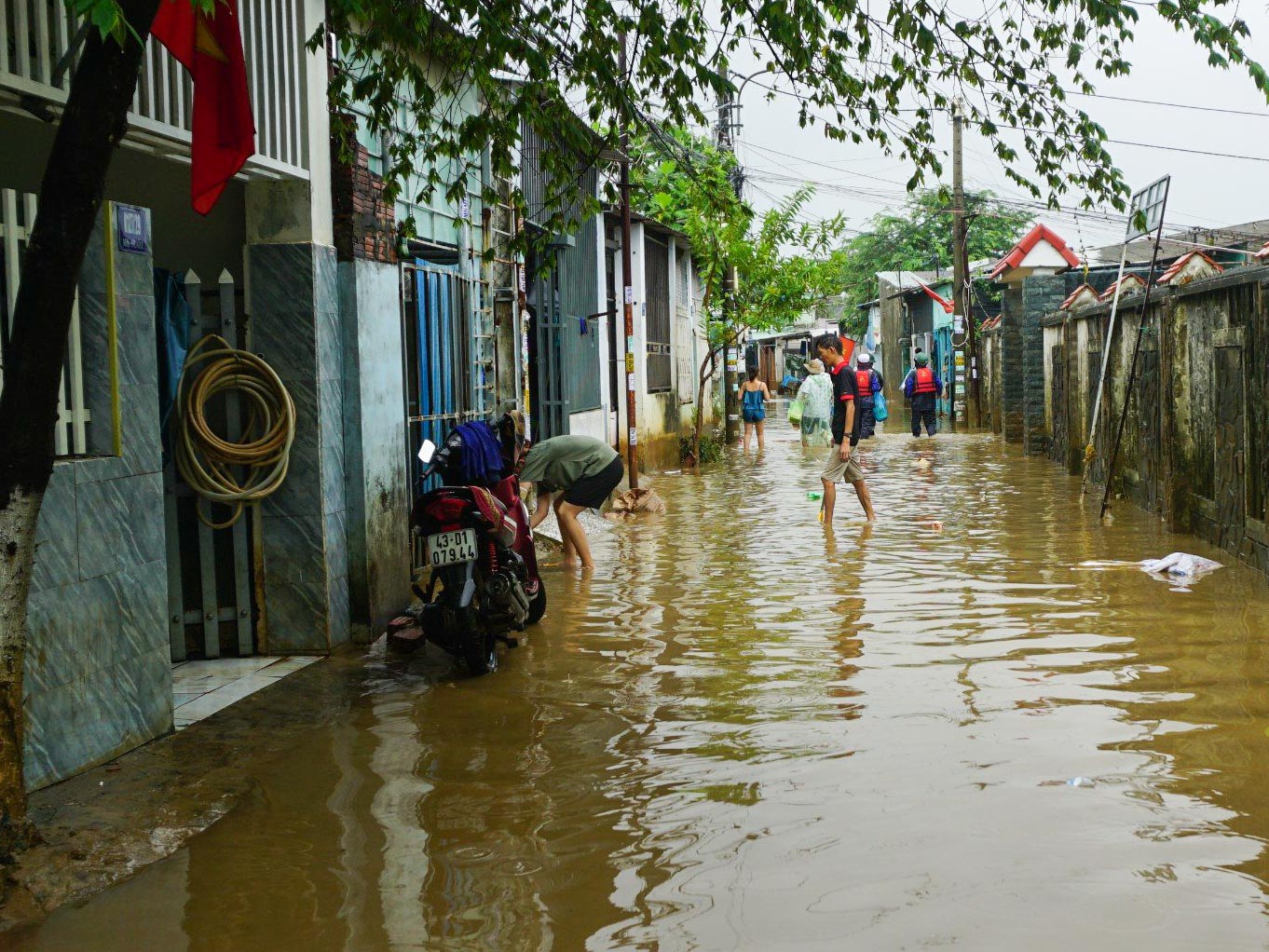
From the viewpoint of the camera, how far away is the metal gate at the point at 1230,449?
32.8ft

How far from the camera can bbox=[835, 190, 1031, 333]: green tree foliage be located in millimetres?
52562

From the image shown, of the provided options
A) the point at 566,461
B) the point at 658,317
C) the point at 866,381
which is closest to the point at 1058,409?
the point at 866,381

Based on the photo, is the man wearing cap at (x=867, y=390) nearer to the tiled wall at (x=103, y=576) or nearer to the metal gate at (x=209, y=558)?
the metal gate at (x=209, y=558)

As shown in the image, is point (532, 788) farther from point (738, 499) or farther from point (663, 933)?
point (738, 499)

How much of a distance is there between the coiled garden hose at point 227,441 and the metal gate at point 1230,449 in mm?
6744

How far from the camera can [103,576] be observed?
18.5 feet

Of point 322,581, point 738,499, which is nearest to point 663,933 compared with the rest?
point 322,581

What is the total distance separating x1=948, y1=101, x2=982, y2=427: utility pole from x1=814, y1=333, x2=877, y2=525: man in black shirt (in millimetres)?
19606

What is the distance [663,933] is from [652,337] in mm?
20630

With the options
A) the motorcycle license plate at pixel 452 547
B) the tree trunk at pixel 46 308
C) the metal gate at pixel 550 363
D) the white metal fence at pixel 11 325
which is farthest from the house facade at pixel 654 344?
the tree trunk at pixel 46 308

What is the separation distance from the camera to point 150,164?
8469 mm

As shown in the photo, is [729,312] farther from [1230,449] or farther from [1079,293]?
[1230,449]

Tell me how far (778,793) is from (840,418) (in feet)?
27.4

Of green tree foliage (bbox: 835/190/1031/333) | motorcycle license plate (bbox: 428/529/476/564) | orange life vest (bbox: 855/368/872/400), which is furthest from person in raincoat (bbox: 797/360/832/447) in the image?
green tree foliage (bbox: 835/190/1031/333)
